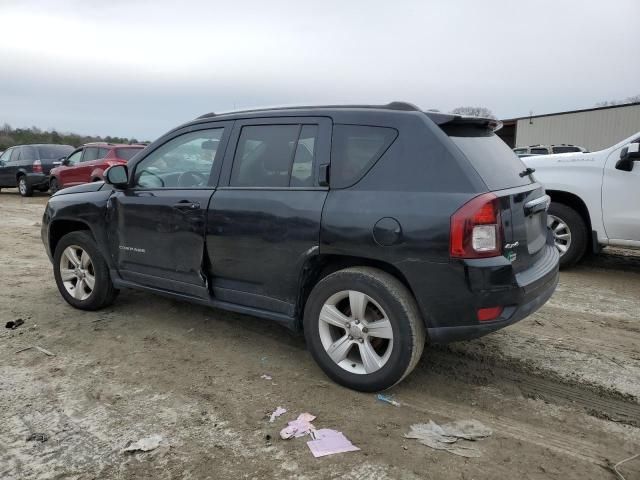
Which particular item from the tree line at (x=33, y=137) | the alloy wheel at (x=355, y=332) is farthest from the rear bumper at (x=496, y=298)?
the tree line at (x=33, y=137)

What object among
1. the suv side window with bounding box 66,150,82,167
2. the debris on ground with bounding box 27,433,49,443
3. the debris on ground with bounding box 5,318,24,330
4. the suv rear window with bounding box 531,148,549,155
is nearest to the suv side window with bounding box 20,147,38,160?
the suv side window with bounding box 66,150,82,167

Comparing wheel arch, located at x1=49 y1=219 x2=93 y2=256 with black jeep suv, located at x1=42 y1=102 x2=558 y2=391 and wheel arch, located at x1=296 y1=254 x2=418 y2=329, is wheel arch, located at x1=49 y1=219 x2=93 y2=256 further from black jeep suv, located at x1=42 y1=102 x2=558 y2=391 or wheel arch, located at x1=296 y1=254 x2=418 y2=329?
wheel arch, located at x1=296 y1=254 x2=418 y2=329

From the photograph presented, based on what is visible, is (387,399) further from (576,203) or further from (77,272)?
(576,203)

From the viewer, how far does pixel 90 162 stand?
1361 cm

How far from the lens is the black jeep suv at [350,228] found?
2873mm

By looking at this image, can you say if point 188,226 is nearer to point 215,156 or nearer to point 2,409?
point 215,156

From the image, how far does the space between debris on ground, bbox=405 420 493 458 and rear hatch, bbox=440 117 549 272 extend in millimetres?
942

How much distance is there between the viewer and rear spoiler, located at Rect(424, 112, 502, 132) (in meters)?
3.12

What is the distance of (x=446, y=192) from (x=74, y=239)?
11.3 feet

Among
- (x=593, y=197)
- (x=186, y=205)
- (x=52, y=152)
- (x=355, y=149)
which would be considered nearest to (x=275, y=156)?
(x=355, y=149)

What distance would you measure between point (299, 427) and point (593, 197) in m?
4.79

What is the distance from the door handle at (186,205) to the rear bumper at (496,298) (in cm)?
192

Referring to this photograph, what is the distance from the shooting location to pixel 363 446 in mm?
2662

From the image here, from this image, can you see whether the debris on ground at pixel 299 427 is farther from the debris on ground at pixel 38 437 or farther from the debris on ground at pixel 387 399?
the debris on ground at pixel 38 437
